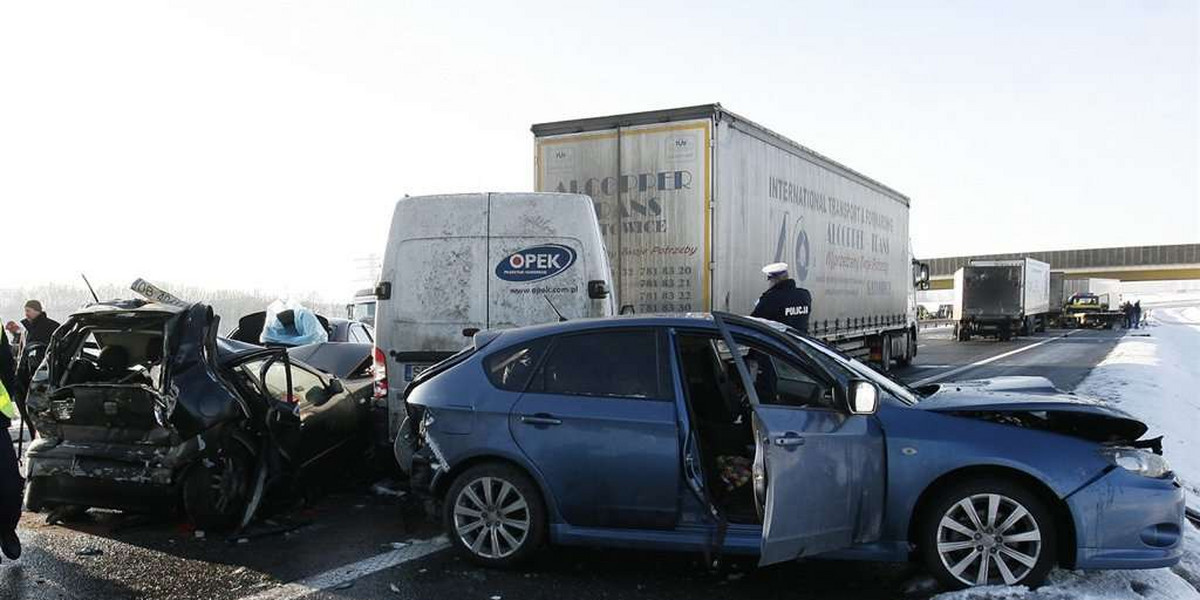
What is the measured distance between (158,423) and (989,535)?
5.02 m

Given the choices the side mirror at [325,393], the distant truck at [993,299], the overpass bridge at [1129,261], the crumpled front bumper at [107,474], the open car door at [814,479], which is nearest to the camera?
the open car door at [814,479]

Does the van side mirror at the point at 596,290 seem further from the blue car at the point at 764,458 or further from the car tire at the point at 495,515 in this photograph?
the car tire at the point at 495,515

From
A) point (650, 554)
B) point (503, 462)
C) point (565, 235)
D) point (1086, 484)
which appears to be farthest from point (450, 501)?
point (1086, 484)

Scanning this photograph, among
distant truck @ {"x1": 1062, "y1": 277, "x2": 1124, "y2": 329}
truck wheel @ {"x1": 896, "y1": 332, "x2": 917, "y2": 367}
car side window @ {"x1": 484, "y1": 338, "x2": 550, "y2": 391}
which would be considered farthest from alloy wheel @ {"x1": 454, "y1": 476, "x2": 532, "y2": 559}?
distant truck @ {"x1": 1062, "y1": 277, "x2": 1124, "y2": 329}

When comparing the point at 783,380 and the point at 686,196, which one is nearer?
the point at 783,380

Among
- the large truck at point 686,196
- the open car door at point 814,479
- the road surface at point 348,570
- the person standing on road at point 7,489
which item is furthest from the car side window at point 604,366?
the large truck at point 686,196

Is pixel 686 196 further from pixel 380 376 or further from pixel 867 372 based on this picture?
pixel 867 372

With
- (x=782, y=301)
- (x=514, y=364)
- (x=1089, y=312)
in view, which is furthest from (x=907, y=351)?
(x=1089, y=312)

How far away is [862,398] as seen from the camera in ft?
13.8

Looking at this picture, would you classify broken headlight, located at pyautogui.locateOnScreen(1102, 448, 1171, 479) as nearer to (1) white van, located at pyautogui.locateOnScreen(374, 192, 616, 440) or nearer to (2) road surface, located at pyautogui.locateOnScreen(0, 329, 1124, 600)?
(2) road surface, located at pyautogui.locateOnScreen(0, 329, 1124, 600)

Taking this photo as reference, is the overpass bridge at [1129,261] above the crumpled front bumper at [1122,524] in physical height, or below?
above

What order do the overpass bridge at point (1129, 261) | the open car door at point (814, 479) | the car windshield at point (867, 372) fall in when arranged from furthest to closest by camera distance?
the overpass bridge at point (1129, 261)
the car windshield at point (867, 372)
the open car door at point (814, 479)

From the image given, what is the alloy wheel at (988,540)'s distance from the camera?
4168mm

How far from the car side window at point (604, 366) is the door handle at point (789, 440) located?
772 mm
